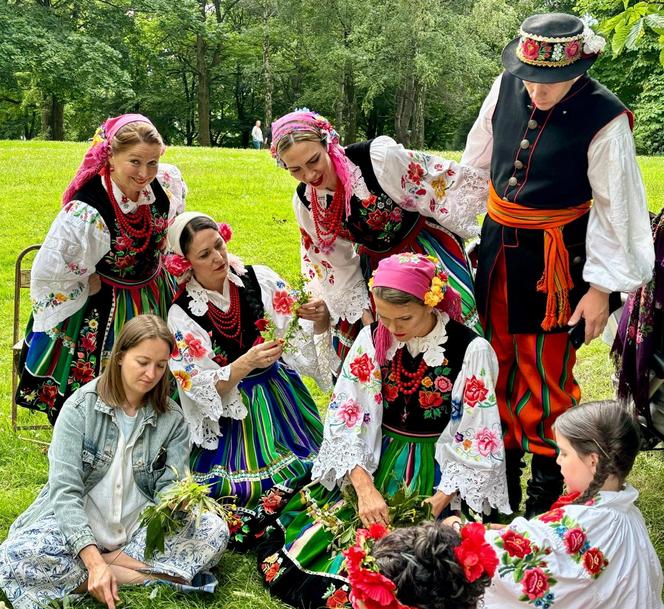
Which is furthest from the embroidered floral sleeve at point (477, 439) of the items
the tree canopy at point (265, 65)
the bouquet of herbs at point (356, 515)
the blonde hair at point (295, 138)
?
the tree canopy at point (265, 65)

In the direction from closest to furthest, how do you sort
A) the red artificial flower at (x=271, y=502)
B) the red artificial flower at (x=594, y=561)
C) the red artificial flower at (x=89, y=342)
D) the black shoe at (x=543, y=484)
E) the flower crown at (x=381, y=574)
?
the flower crown at (x=381, y=574) → the red artificial flower at (x=594, y=561) → the black shoe at (x=543, y=484) → the red artificial flower at (x=271, y=502) → the red artificial flower at (x=89, y=342)

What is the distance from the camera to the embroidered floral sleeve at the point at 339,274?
3588 mm

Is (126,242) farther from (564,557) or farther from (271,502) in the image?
(564,557)

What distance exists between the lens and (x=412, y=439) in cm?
304

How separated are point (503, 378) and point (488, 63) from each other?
71.8 feet

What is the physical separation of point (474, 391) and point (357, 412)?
1.45 ft

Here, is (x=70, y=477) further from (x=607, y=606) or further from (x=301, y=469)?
(x=607, y=606)

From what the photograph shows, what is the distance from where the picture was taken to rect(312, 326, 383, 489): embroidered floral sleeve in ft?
9.77

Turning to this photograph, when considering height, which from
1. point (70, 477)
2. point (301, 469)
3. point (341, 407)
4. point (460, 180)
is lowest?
point (301, 469)

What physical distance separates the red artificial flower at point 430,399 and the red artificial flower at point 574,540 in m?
0.72

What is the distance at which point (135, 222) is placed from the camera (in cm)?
364

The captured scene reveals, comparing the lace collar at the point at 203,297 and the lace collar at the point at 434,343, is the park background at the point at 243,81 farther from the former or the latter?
the lace collar at the point at 434,343

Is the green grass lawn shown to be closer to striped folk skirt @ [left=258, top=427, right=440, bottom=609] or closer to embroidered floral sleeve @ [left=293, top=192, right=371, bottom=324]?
striped folk skirt @ [left=258, top=427, right=440, bottom=609]

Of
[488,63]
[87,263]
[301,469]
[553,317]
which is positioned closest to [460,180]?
[553,317]
